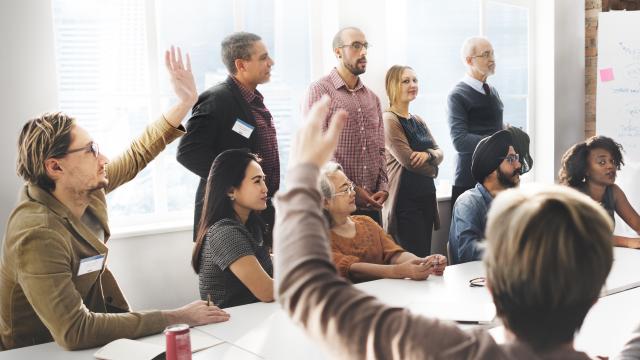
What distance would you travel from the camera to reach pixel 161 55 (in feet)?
13.2

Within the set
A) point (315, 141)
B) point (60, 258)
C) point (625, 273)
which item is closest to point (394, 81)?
point (625, 273)

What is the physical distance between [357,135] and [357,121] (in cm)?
10

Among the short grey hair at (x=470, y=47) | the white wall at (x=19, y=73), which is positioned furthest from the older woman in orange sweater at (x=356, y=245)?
the short grey hair at (x=470, y=47)

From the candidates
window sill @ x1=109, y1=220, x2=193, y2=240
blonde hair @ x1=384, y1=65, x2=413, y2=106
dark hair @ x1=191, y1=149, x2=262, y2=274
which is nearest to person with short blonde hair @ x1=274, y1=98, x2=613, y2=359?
dark hair @ x1=191, y1=149, x2=262, y2=274

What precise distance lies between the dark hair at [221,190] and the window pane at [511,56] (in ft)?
12.8

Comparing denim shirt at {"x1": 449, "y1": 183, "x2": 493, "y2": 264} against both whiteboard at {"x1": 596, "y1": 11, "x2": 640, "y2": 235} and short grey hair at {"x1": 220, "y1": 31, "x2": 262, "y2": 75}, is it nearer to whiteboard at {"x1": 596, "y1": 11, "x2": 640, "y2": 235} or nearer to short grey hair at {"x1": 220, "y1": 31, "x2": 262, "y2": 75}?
short grey hair at {"x1": 220, "y1": 31, "x2": 262, "y2": 75}

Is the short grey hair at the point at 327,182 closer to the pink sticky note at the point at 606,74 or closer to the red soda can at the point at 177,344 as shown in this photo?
the red soda can at the point at 177,344

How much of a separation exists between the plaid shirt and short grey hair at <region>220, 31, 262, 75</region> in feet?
→ 2.07

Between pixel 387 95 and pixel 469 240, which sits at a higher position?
pixel 387 95

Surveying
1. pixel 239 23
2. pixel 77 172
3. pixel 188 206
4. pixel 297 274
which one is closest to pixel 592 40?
pixel 239 23

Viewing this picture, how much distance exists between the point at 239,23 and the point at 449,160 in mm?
2321

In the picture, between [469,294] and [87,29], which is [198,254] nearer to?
[469,294]

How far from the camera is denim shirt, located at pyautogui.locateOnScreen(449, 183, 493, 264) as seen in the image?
3.32 metres

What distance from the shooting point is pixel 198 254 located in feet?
8.52
